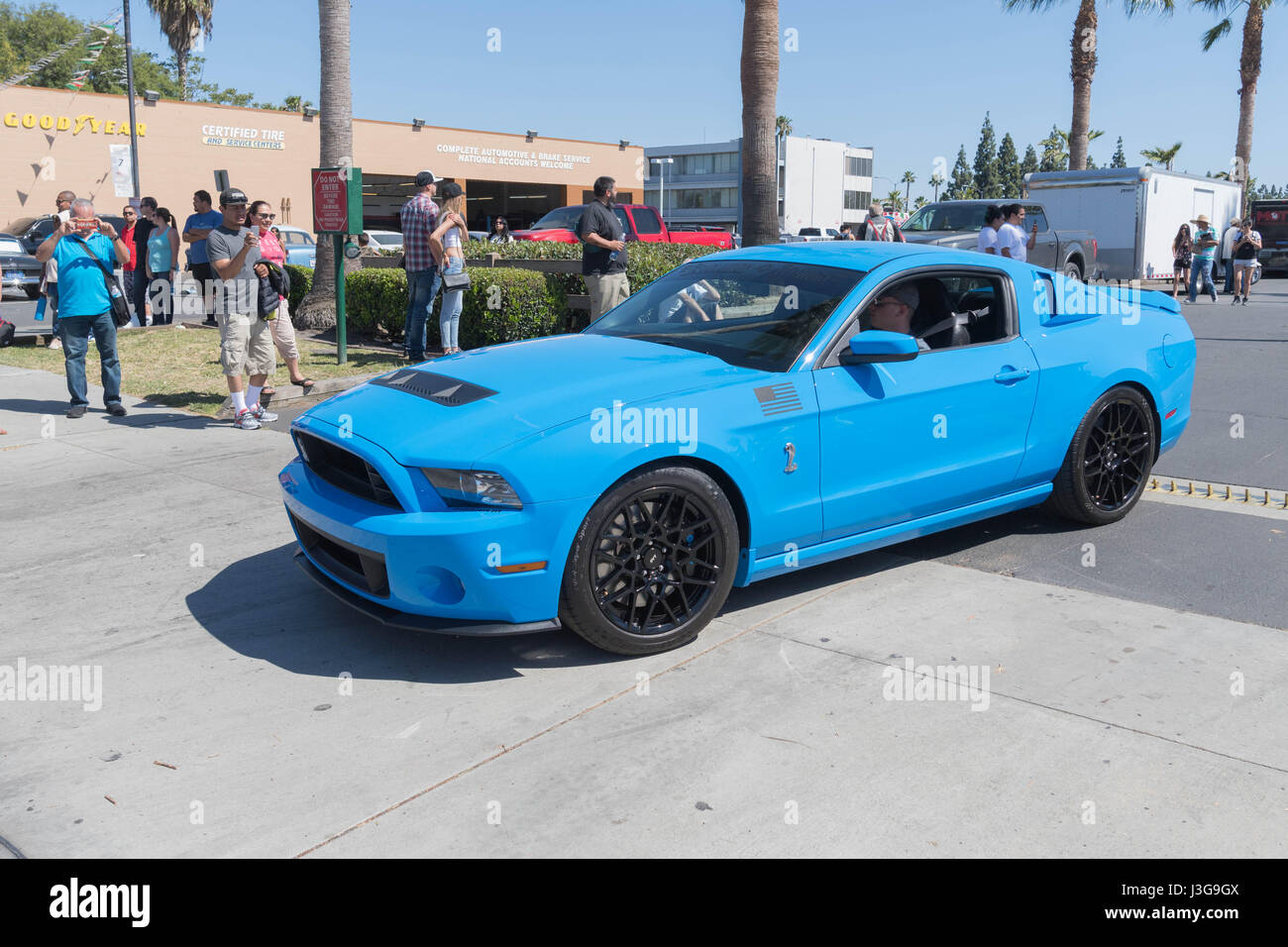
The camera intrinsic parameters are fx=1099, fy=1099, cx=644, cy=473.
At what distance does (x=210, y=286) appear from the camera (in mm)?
14555

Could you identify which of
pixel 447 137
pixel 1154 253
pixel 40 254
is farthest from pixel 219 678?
pixel 447 137

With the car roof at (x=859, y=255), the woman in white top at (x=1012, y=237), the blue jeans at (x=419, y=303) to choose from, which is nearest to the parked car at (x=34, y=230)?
the blue jeans at (x=419, y=303)

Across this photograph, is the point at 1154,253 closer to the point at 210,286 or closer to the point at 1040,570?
the point at 210,286

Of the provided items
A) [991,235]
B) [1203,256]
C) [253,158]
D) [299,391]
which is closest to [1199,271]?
[1203,256]

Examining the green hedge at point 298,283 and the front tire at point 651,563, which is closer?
the front tire at point 651,563

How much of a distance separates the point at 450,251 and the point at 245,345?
8.36 feet

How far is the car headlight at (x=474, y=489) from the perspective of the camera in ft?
12.9

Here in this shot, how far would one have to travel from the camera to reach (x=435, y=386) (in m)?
4.59

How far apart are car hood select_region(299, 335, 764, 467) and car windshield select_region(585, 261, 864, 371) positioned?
0.19 m

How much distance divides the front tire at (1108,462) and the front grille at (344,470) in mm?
3528

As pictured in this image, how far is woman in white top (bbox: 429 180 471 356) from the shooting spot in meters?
10.7

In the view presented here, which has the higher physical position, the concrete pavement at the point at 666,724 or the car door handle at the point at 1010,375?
the car door handle at the point at 1010,375

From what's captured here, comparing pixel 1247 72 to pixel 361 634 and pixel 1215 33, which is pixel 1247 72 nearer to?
pixel 1215 33

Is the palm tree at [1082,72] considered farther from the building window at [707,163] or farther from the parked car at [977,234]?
the building window at [707,163]
